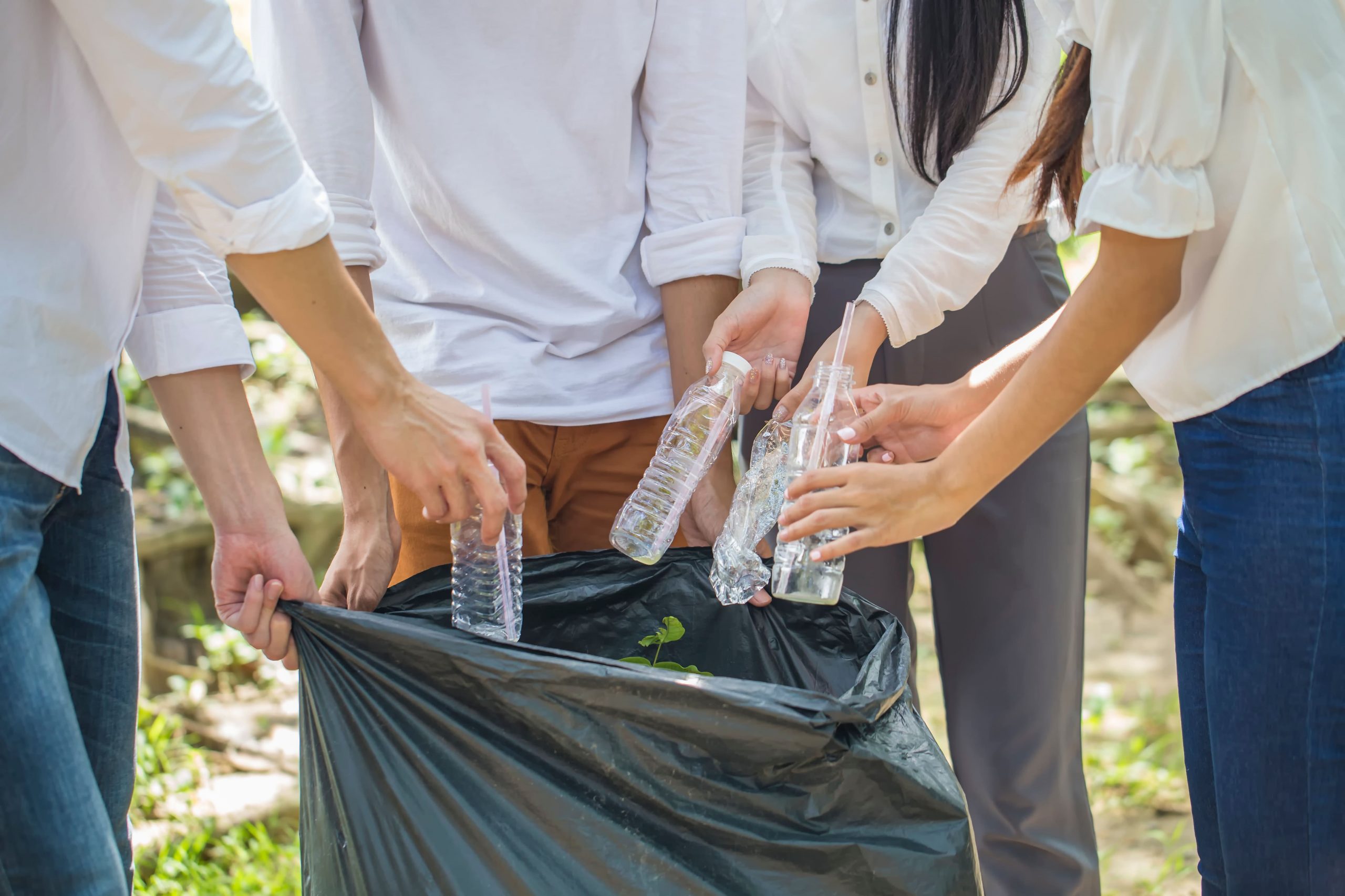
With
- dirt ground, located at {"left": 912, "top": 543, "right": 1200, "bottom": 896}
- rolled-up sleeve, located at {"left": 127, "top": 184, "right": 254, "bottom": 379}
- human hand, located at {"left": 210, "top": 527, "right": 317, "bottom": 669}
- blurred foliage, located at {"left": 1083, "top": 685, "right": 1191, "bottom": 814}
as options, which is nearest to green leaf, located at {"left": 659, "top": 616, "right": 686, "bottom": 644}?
human hand, located at {"left": 210, "top": 527, "right": 317, "bottom": 669}

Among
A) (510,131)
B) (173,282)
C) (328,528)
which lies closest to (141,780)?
(328,528)

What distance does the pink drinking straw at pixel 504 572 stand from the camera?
1.30m

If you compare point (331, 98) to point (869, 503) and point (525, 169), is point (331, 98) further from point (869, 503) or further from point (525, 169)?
point (869, 503)

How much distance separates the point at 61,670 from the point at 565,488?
76 centimetres

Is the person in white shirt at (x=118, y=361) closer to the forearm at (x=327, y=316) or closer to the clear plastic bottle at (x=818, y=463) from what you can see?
the forearm at (x=327, y=316)

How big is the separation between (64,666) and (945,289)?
1.21 meters

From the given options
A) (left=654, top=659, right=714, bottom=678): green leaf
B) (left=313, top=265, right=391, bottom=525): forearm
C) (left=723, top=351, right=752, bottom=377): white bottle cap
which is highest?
(left=723, top=351, right=752, bottom=377): white bottle cap

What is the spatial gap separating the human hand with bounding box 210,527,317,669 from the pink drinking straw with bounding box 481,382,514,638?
0.70 feet

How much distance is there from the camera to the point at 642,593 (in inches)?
58.9

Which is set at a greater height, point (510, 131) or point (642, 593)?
point (510, 131)

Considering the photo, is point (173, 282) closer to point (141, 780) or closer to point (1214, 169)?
point (1214, 169)

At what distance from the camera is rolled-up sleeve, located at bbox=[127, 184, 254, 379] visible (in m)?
1.27

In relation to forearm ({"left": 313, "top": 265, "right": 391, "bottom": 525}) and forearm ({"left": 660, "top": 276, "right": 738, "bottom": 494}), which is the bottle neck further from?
forearm ({"left": 313, "top": 265, "right": 391, "bottom": 525})

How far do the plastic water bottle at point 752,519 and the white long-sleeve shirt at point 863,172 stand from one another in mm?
240
